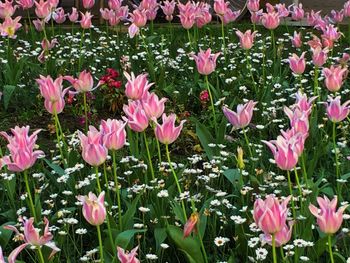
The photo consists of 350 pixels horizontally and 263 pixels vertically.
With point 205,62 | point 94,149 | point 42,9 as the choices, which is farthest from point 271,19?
point 94,149

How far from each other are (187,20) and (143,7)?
0.65 meters

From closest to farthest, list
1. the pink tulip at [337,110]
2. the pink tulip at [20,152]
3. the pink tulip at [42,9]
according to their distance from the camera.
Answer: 1. the pink tulip at [20,152]
2. the pink tulip at [337,110]
3. the pink tulip at [42,9]

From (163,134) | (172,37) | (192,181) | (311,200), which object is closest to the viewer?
(163,134)

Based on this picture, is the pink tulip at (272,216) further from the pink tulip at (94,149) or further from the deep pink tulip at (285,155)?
the pink tulip at (94,149)

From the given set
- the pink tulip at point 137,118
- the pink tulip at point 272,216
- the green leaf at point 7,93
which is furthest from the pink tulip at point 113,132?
the green leaf at point 7,93

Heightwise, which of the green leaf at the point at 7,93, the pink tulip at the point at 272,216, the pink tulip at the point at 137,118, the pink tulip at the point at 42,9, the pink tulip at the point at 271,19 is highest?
the pink tulip at the point at 42,9

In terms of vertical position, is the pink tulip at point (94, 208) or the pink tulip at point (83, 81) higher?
the pink tulip at point (83, 81)

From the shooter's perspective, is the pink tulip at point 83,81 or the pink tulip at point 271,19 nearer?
the pink tulip at point 83,81

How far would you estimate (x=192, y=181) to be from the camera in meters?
3.17

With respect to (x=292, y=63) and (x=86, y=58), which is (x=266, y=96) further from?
(x=86, y=58)

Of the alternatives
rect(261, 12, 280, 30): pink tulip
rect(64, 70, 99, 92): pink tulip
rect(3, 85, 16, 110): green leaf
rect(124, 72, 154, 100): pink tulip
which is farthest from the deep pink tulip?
rect(3, 85, 16, 110): green leaf

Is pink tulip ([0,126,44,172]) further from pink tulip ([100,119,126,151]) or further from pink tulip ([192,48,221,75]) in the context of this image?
pink tulip ([192,48,221,75])

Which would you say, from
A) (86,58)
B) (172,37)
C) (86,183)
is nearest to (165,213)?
(86,183)

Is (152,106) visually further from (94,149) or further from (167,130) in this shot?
(94,149)
